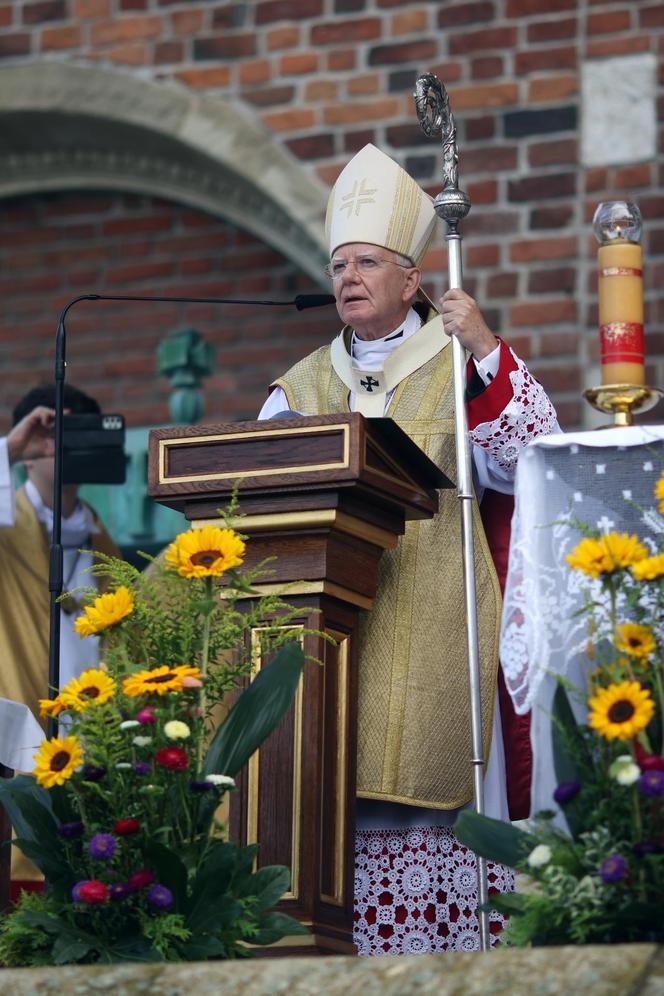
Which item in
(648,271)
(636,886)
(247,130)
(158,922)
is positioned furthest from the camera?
(247,130)

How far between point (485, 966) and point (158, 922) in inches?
32.1

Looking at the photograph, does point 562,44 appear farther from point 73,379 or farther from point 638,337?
point 638,337

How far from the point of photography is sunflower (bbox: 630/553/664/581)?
11.2 ft

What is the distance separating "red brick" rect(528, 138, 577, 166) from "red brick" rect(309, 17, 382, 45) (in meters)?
0.70

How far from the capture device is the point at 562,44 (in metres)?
6.87

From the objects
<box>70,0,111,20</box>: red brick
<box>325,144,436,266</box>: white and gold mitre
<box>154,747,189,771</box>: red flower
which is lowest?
A: <box>154,747,189,771</box>: red flower

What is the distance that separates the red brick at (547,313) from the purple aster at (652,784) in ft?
12.0

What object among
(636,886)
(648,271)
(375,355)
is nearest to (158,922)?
(636,886)

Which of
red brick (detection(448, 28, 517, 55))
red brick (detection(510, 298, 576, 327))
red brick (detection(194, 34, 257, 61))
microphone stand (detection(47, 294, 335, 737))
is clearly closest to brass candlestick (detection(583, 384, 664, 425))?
microphone stand (detection(47, 294, 335, 737))

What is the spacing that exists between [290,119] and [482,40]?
0.71 m

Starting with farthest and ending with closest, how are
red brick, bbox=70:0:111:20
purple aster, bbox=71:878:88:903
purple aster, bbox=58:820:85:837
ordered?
red brick, bbox=70:0:111:20 < purple aster, bbox=58:820:85:837 < purple aster, bbox=71:878:88:903

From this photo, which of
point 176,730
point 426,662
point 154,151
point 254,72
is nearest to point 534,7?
point 254,72

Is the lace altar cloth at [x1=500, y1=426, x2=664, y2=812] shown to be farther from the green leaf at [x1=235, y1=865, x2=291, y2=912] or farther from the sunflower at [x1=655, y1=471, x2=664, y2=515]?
the green leaf at [x1=235, y1=865, x2=291, y2=912]

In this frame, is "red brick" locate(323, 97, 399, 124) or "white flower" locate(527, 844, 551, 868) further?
"red brick" locate(323, 97, 399, 124)
